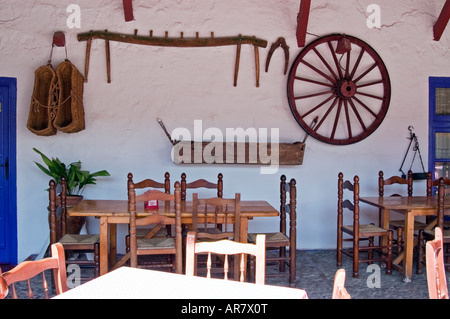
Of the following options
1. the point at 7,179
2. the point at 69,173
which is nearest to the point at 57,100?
the point at 69,173

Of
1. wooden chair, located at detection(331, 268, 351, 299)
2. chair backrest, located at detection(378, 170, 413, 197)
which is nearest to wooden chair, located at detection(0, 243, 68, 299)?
wooden chair, located at detection(331, 268, 351, 299)

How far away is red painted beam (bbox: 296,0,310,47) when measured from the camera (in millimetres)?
4617

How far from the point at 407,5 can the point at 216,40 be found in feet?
7.96

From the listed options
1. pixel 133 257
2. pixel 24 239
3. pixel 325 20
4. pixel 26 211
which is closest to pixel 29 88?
pixel 26 211

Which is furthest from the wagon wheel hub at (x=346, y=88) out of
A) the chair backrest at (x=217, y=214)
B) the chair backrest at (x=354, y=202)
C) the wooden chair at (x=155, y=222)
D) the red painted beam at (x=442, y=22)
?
the wooden chair at (x=155, y=222)

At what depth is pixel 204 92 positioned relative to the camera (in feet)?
15.9

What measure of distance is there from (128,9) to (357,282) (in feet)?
12.1

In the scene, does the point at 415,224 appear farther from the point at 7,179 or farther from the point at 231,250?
the point at 7,179

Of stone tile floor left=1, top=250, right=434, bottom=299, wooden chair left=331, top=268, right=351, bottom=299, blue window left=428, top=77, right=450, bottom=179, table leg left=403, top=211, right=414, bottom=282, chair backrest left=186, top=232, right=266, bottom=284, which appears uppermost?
blue window left=428, top=77, right=450, bottom=179

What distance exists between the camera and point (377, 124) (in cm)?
504

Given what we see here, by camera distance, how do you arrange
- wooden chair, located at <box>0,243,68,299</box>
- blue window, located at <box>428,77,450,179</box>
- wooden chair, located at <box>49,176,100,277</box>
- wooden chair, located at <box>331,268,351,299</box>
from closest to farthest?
wooden chair, located at <box>331,268,351,299</box> < wooden chair, located at <box>0,243,68,299</box> < wooden chair, located at <box>49,176,100,277</box> < blue window, located at <box>428,77,450,179</box>

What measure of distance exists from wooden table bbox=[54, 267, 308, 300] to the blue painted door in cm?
338

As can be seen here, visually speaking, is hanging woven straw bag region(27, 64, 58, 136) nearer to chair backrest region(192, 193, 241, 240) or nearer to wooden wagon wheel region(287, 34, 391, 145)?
chair backrest region(192, 193, 241, 240)

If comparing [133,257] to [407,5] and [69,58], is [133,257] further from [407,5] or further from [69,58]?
[407,5]
